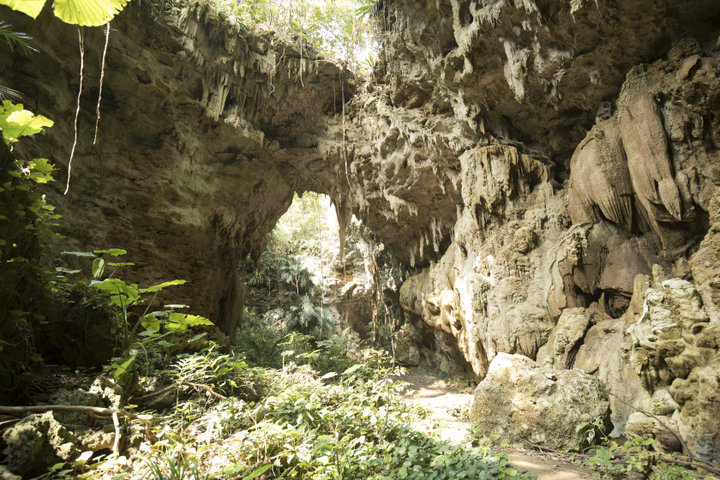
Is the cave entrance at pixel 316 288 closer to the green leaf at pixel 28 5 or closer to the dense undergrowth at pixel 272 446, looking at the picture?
the dense undergrowth at pixel 272 446

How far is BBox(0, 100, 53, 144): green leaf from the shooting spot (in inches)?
95.3

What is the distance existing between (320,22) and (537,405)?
10022mm

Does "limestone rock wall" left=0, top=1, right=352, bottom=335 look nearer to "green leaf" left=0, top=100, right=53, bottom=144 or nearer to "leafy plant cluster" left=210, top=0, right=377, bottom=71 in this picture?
"leafy plant cluster" left=210, top=0, right=377, bottom=71

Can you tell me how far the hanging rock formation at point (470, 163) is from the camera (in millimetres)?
4434

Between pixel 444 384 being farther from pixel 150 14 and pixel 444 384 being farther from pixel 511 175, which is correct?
pixel 150 14

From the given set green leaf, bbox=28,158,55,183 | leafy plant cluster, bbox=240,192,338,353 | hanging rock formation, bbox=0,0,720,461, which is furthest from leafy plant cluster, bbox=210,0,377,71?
green leaf, bbox=28,158,55,183

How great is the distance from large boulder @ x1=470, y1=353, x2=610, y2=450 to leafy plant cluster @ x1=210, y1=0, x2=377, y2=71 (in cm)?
838

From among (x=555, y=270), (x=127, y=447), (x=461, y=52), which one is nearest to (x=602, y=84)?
(x=461, y=52)

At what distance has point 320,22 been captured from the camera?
9219mm

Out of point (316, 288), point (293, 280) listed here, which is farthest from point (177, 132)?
point (316, 288)

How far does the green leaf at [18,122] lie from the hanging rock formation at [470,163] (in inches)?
177

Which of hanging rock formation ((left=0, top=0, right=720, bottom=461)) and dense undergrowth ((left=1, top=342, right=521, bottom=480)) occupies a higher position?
hanging rock formation ((left=0, top=0, right=720, bottom=461))

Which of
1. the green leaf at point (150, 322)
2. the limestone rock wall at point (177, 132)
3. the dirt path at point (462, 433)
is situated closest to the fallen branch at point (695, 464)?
the dirt path at point (462, 433)

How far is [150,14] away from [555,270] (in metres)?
9.49
